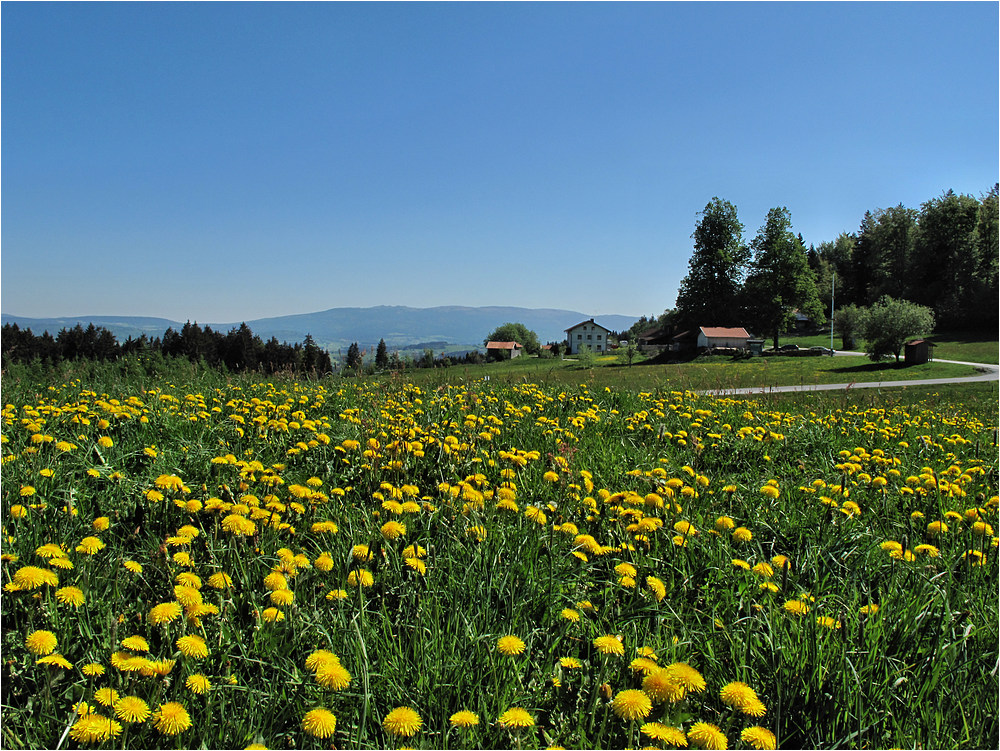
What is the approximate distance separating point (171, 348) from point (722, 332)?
49.1m

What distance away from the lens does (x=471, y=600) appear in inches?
82.6

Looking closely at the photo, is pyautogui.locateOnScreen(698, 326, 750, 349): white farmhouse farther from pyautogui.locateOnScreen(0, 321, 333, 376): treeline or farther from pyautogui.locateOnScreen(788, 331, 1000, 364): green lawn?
pyautogui.locateOnScreen(0, 321, 333, 376): treeline

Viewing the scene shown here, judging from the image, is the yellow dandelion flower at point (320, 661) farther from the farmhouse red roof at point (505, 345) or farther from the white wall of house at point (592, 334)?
the white wall of house at point (592, 334)

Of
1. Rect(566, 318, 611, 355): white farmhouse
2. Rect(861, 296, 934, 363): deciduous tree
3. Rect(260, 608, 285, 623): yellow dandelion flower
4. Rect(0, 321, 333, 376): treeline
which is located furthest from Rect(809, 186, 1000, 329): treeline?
Rect(260, 608, 285, 623): yellow dandelion flower

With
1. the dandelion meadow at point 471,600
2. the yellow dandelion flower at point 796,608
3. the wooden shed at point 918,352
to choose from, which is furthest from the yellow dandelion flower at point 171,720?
the wooden shed at point 918,352

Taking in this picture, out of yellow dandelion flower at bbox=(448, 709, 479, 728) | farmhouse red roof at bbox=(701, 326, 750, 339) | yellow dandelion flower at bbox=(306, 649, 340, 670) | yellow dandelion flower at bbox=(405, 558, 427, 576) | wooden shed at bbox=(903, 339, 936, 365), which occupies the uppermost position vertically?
farmhouse red roof at bbox=(701, 326, 750, 339)

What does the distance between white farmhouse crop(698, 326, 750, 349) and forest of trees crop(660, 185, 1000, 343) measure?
89.5 inches

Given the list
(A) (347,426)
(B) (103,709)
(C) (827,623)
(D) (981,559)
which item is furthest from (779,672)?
(A) (347,426)

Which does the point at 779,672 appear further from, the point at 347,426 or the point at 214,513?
the point at 347,426

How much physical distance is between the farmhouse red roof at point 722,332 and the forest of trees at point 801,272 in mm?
2106

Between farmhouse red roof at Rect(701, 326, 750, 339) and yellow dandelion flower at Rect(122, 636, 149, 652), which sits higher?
farmhouse red roof at Rect(701, 326, 750, 339)

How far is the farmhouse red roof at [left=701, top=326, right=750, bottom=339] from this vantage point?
187ft

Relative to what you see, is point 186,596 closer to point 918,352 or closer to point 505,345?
point 918,352

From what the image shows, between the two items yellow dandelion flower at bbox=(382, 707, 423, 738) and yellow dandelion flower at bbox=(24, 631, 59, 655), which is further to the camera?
yellow dandelion flower at bbox=(24, 631, 59, 655)
